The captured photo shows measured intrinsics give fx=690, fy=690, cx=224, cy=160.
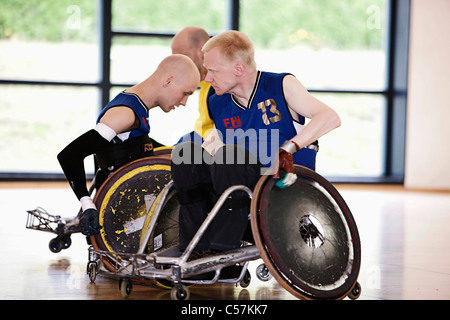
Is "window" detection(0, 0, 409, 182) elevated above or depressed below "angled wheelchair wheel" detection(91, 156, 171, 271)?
above

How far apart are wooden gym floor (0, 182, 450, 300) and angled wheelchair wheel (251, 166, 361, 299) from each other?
0.30 m

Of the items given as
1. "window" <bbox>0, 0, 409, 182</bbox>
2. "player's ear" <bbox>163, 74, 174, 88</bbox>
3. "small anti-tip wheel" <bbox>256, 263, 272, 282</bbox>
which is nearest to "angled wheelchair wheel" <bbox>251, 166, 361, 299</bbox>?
"small anti-tip wheel" <bbox>256, 263, 272, 282</bbox>

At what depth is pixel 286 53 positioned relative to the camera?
8328 millimetres

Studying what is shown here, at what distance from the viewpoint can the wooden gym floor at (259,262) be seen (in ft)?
7.91

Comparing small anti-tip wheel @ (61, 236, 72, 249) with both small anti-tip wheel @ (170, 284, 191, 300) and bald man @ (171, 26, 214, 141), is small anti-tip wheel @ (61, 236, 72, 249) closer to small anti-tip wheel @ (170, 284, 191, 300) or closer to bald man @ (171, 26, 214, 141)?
bald man @ (171, 26, 214, 141)

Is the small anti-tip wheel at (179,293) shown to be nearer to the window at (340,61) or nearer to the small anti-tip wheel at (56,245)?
the small anti-tip wheel at (56,245)

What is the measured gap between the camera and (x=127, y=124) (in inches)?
→ 104

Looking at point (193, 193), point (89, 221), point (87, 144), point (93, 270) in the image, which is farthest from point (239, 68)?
point (93, 270)

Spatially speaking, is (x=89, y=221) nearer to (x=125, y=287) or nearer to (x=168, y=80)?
(x=125, y=287)

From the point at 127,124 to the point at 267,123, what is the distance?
579 mm

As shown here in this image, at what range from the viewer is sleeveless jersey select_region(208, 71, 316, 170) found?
7.73ft

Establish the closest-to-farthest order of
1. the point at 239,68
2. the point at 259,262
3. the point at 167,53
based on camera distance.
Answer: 1. the point at 239,68
2. the point at 259,262
3. the point at 167,53

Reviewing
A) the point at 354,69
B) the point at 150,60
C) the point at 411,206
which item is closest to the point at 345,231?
the point at 411,206
